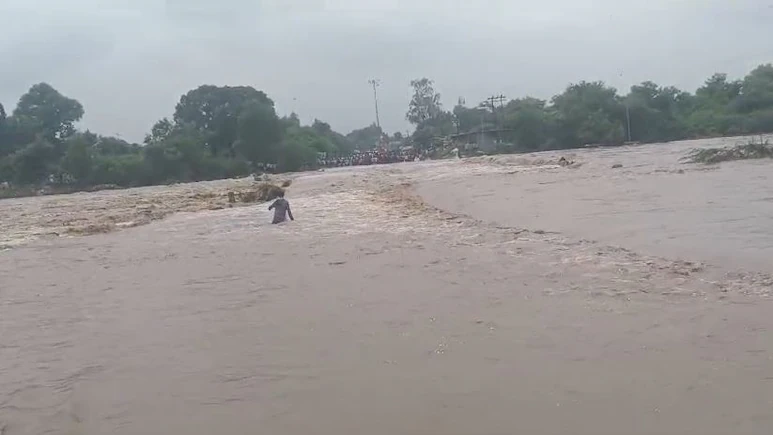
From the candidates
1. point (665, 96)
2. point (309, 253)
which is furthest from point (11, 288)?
point (665, 96)

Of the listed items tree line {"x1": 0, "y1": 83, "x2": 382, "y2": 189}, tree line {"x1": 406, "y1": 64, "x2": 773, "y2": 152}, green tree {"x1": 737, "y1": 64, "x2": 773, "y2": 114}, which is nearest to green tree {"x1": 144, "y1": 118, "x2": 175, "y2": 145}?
tree line {"x1": 0, "y1": 83, "x2": 382, "y2": 189}

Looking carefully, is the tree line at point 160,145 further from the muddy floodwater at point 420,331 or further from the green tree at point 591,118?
the muddy floodwater at point 420,331

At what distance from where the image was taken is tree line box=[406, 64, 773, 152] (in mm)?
58906

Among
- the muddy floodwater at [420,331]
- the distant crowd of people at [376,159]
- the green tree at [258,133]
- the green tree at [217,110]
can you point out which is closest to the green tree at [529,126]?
the distant crowd of people at [376,159]

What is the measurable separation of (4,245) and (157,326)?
38.5ft

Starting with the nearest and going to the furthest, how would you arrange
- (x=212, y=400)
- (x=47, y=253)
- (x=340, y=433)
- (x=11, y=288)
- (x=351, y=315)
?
(x=340, y=433)
(x=212, y=400)
(x=351, y=315)
(x=11, y=288)
(x=47, y=253)

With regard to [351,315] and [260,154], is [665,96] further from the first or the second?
[351,315]

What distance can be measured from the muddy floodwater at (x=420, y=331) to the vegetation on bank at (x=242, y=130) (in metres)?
48.1

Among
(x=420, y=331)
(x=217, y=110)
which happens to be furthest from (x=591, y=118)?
(x=420, y=331)

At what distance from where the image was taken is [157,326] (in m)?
6.98

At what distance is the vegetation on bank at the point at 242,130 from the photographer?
5753 cm

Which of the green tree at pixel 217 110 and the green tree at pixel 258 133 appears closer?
the green tree at pixel 258 133

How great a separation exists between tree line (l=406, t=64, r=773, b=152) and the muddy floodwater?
50406mm

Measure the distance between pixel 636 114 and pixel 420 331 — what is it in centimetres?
6101
